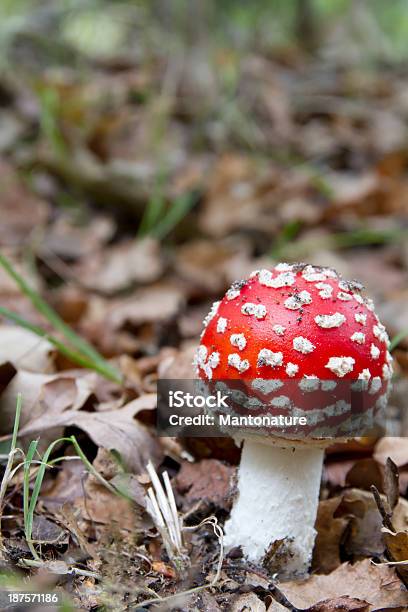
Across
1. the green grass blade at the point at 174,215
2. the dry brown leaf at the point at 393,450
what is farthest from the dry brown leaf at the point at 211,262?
the dry brown leaf at the point at 393,450

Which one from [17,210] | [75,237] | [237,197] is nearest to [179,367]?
[75,237]

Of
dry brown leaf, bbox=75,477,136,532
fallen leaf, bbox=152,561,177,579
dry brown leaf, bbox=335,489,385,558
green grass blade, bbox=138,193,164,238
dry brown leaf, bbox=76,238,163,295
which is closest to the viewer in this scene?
fallen leaf, bbox=152,561,177,579

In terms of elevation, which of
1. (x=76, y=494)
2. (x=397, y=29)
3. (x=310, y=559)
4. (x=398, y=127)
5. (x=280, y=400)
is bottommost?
(x=310, y=559)

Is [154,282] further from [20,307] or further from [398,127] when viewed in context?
[398,127]

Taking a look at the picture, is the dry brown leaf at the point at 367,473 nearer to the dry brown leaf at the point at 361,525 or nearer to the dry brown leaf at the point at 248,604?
the dry brown leaf at the point at 361,525

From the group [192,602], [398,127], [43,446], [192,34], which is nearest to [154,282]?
[43,446]

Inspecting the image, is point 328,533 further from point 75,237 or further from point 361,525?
point 75,237

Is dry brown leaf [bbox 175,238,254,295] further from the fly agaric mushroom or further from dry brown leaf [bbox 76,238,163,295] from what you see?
the fly agaric mushroom

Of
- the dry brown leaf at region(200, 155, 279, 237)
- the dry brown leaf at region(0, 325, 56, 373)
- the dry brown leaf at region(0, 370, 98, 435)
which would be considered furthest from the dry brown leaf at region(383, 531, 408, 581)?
the dry brown leaf at region(200, 155, 279, 237)
